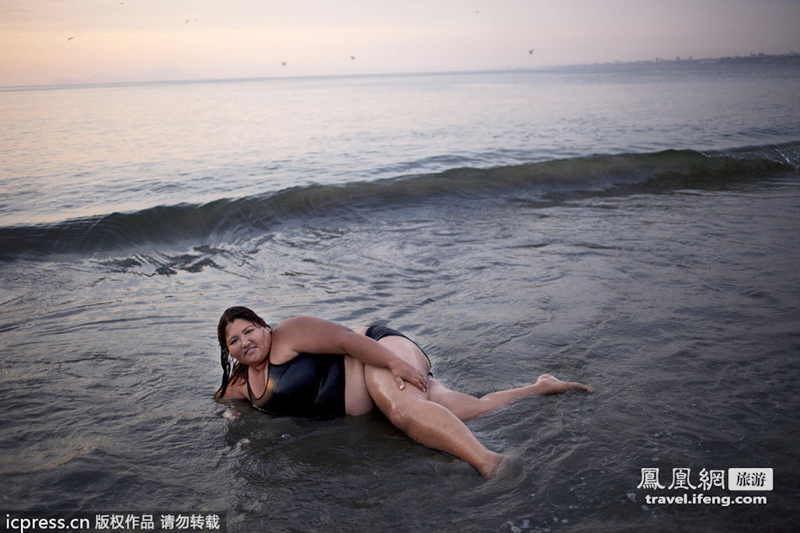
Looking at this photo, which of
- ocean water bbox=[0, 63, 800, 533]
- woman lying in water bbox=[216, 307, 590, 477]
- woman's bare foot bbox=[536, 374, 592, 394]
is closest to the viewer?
ocean water bbox=[0, 63, 800, 533]

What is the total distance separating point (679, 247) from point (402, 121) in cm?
2296

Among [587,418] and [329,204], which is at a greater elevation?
[329,204]

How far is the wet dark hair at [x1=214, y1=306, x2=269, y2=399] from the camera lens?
3990 mm

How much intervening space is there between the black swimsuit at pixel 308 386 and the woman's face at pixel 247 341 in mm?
143

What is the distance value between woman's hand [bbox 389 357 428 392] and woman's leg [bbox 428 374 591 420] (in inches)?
10.3

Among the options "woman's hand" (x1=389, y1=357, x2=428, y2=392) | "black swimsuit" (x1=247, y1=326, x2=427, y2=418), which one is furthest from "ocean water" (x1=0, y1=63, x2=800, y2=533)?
"woman's hand" (x1=389, y1=357, x2=428, y2=392)

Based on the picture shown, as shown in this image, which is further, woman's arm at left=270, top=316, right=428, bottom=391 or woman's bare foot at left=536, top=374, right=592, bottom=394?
woman's bare foot at left=536, top=374, right=592, bottom=394

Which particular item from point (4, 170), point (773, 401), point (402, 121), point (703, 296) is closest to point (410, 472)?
point (773, 401)

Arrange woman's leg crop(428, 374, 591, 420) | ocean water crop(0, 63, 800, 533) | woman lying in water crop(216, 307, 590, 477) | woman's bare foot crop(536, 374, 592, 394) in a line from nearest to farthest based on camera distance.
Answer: ocean water crop(0, 63, 800, 533), woman lying in water crop(216, 307, 590, 477), woman's leg crop(428, 374, 591, 420), woman's bare foot crop(536, 374, 592, 394)

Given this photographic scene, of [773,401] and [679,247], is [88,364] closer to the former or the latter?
[773,401]

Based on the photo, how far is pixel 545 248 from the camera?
27.8ft

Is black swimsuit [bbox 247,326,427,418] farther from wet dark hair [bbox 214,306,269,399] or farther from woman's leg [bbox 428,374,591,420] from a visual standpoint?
woman's leg [bbox 428,374,591,420]

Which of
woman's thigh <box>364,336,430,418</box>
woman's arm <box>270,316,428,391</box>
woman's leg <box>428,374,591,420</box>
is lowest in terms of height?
woman's leg <box>428,374,591,420</box>

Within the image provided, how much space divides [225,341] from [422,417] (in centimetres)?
150
